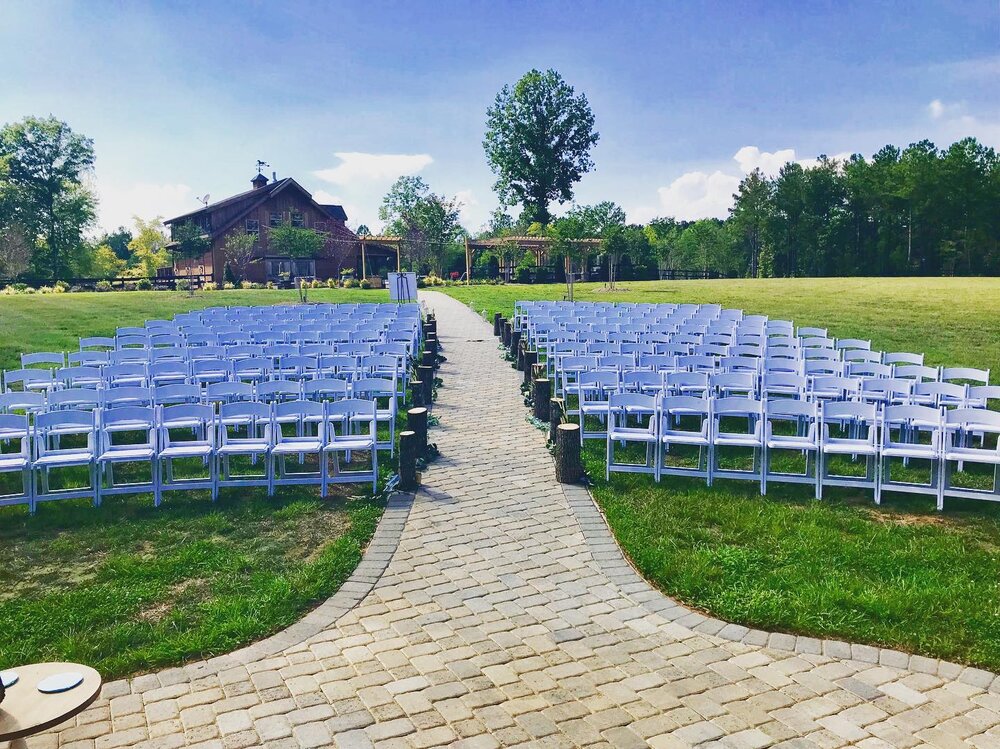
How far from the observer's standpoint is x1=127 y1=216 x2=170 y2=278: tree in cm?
6469

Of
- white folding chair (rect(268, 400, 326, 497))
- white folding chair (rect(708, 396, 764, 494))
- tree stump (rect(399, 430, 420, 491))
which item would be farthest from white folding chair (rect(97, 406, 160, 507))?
white folding chair (rect(708, 396, 764, 494))

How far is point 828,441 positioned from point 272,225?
166 ft

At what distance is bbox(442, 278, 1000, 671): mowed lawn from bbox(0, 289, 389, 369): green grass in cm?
1415

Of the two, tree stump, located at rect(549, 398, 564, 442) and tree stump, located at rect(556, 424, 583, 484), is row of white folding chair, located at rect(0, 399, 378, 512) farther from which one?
tree stump, located at rect(549, 398, 564, 442)

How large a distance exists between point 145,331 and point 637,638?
13.5 metres

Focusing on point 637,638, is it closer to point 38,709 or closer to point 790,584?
point 790,584

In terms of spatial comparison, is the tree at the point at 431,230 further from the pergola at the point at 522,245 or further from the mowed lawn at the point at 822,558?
the mowed lawn at the point at 822,558

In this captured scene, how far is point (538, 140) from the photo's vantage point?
68000 mm

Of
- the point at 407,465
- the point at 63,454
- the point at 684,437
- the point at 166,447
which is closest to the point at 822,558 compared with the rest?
the point at 684,437

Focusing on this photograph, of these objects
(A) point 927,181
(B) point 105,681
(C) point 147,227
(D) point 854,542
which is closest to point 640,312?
(D) point 854,542

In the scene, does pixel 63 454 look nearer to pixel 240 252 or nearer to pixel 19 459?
pixel 19 459

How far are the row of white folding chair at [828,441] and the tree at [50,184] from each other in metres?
62.9

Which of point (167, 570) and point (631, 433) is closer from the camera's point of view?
point (167, 570)

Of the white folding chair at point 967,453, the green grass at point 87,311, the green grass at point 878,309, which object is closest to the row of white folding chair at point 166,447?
the white folding chair at point 967,453
